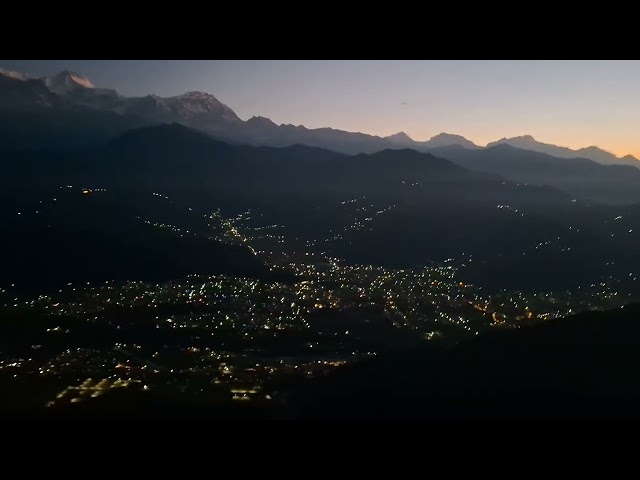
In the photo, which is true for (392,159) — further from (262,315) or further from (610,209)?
(262,315)

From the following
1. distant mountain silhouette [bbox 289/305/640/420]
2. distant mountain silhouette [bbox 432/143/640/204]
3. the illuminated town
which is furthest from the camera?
distant mountain silhouette [bbox 432/143/640/204]

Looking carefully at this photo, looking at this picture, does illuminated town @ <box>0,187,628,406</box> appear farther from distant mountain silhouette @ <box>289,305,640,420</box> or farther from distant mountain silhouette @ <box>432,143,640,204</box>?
distant mountain silhouette @ <box>432,143,640,204</box>

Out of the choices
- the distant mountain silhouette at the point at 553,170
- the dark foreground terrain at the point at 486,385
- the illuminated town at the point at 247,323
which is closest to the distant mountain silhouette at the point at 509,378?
the dark foreground terrain at the point at 486,385

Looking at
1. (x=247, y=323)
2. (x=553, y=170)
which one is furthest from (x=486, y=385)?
(x=553, y=170)

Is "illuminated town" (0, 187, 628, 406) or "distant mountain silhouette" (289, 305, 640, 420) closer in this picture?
"distant mountain silhouette" (289, 305, 640, 420)

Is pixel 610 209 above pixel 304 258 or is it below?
above

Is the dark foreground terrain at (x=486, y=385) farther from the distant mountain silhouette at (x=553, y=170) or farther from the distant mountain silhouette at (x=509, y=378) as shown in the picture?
the distant mountain silhouette at (x=553, y=170)

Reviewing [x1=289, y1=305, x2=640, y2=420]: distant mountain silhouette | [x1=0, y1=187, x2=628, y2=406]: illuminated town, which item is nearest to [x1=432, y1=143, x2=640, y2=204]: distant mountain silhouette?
[x1=0, y1=187, x2=628, y2=406]: illuminated town

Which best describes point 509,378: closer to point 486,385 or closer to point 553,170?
point 486,385
